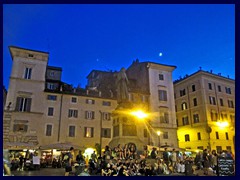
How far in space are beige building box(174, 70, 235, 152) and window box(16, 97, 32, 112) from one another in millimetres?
15297

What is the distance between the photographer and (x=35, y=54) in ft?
62.4

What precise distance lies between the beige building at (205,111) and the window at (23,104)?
602 inches

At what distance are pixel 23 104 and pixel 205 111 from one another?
16.6 m

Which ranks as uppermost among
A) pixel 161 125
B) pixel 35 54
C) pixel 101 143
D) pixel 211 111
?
pixel 35 54

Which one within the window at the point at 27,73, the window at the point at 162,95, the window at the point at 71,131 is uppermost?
the window at the point at 27,73

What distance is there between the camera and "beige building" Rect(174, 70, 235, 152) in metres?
22.8

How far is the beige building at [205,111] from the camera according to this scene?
899 inches

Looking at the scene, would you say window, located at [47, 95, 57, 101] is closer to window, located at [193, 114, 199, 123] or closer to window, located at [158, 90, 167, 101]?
window, located at [158, 90, 167, 101]

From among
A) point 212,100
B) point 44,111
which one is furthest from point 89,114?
point 212,100

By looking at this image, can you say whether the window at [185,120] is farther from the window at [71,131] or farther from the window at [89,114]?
the window at [71,131]

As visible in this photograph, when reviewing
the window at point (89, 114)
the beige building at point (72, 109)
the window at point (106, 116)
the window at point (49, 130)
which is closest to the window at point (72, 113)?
the beige building at point (72, 109)

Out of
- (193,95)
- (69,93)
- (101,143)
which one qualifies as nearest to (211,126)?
(193,95)

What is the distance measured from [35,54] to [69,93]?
4176mm
